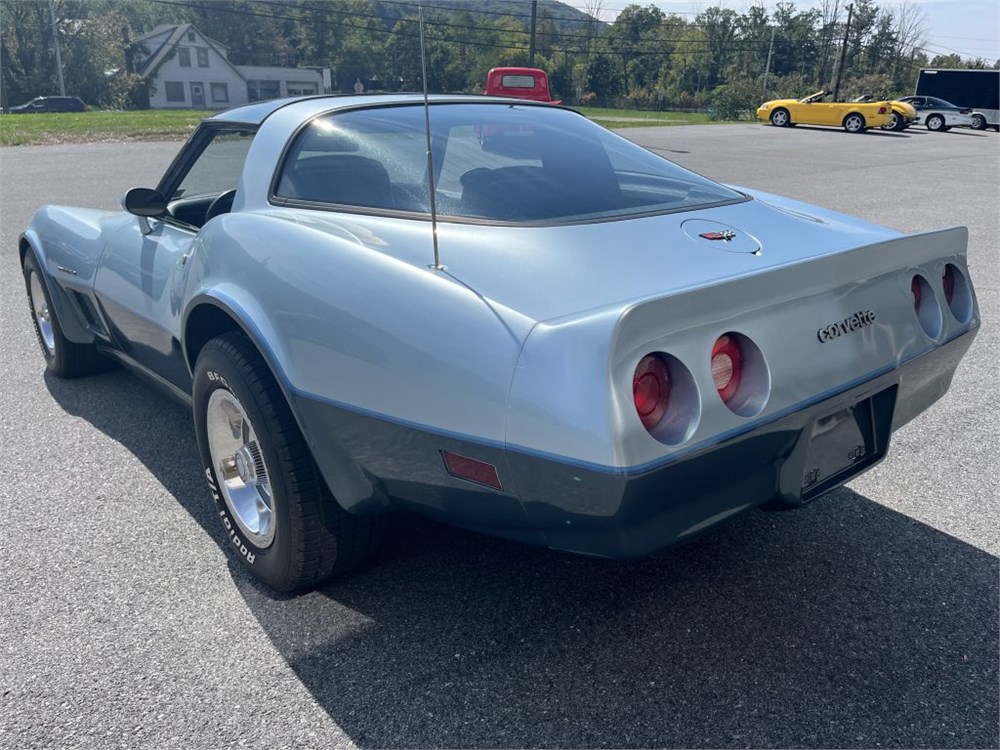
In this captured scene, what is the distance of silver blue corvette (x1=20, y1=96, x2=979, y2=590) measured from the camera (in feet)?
5.85

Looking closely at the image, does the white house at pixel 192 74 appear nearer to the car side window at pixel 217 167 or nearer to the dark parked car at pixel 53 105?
the dark parked car at pixel 53 105

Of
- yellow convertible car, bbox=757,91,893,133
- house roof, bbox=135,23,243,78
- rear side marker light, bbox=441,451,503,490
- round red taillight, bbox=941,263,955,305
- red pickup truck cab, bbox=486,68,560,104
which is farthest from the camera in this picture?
house roof, bbox=135,23,243,78

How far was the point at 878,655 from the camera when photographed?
7.30 feet

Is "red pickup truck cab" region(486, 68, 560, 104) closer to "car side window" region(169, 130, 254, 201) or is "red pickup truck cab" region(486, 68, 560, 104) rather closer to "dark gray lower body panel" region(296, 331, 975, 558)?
"car side window" region(169, 130, 254, 201)

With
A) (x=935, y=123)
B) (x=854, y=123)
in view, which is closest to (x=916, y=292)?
(x=854, y=123)

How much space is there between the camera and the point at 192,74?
69.5 metres

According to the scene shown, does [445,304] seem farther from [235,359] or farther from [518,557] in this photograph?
[518,557]

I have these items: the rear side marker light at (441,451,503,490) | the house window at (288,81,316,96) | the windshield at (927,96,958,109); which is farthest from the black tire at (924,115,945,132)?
the house window at (288,81,316,96)

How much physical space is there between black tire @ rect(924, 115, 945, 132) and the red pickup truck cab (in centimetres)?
2490

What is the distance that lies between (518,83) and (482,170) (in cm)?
1355

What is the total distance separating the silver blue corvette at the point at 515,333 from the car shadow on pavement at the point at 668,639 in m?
0.29

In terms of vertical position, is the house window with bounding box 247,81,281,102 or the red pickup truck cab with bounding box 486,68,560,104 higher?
the red pickup truck cab with bounding box 486,68,560,104

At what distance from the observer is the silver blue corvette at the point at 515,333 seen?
5.85 ft

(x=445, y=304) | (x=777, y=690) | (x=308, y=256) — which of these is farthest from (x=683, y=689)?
(x=308, y=256)
